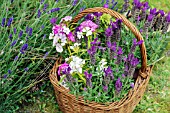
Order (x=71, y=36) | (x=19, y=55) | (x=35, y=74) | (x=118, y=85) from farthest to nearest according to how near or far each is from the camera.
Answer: (x=35, y=74)
(x=71, y=36)
(x=19, y=55)
(x=118, y=85)

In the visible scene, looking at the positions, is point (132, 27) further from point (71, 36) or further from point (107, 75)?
point (71, 36)

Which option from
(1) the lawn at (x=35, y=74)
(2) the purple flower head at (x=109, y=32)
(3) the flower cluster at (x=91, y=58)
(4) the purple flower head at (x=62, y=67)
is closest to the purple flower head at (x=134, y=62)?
(3) the flower cluster at (x=91, y=58)

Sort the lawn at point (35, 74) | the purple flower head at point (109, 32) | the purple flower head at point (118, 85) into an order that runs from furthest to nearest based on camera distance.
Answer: the lawn at point (35, 74) → the purple flower head at point (109, 32) → the purple flower head at point (118, 85)

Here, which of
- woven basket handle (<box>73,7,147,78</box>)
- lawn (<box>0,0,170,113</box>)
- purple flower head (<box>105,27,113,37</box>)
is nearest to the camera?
woven basket handle (<box>73,7,147,78</box>)

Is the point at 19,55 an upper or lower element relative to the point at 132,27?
lower

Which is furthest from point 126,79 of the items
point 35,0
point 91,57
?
point 35,0

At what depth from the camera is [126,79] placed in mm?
2498

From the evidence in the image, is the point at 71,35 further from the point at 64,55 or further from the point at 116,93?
the point at 116,93

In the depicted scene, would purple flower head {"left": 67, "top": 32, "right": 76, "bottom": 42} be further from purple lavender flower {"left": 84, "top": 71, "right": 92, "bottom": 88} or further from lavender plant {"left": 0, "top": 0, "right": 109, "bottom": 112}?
purple lavender flower {"left": 84, "top": 71, "right": 92, "bottom": 88}

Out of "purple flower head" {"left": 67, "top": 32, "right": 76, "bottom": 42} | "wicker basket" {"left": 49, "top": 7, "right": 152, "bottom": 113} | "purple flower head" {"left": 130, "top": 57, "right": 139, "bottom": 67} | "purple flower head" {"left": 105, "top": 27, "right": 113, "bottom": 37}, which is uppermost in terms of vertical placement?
"purple flower head" {"left": 105, "top": 27, "right": 113, "bottom": 37}

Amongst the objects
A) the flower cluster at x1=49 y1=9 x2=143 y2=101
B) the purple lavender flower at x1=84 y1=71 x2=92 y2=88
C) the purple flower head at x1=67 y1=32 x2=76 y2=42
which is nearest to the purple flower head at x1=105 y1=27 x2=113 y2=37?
the flower cluster at x1=49 y1=9 x2=143 y2=101

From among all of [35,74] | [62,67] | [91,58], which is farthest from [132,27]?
[35,74]

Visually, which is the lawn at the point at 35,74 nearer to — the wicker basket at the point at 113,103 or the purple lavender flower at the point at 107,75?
the wicker basket at the point at 113,103

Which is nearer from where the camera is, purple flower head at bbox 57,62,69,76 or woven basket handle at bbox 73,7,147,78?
woven basket handle at bbox 73,7,147,78
